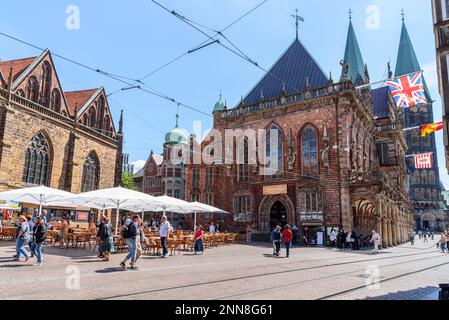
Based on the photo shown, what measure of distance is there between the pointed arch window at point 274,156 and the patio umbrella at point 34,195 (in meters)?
18.7

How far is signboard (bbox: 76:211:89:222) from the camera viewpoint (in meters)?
30.9

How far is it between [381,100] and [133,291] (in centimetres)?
4812

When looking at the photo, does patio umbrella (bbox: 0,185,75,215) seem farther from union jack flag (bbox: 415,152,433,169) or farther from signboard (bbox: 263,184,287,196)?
union jack flag (bbox: 415,152,433,169)

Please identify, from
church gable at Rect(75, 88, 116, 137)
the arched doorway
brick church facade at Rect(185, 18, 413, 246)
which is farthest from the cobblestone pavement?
church gable at Rect(75, 88, 116, 137)

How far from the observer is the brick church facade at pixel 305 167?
27750mm

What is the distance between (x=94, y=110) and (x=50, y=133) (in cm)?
693

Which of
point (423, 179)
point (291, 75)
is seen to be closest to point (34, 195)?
point (291, 75)

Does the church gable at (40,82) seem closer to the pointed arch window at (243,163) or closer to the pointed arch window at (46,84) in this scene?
the pointed arch window at (46,84)

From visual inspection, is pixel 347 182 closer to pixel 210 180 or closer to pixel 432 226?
pixel 210 180

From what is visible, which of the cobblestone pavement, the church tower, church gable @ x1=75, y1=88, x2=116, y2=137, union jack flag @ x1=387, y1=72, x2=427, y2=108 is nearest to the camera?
the cobblestone pavement

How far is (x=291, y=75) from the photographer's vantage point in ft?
117

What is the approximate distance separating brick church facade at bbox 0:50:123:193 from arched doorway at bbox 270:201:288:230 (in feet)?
55.0

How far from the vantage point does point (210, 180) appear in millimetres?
38656
